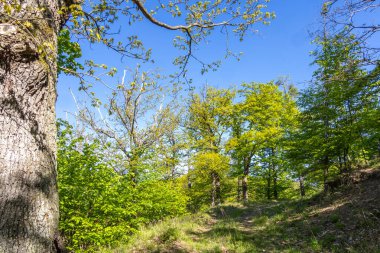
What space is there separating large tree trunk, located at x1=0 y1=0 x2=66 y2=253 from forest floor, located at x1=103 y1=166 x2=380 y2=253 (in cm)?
536

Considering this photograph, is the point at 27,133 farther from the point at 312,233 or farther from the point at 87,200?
the point at 312,233

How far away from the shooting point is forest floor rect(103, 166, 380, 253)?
6512mm

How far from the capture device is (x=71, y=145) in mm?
7855

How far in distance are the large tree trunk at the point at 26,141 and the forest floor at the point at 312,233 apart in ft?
17.6

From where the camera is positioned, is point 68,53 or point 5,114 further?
point 68,53

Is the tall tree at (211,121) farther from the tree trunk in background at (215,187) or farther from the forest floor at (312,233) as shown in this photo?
the forest floor at (312,233)

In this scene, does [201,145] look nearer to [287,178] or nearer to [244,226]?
[287,178]

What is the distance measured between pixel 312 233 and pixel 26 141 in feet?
24.9

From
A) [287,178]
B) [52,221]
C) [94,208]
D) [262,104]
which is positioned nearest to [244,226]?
[94,208]

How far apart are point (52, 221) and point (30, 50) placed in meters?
1.52

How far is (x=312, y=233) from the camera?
719 centimetres

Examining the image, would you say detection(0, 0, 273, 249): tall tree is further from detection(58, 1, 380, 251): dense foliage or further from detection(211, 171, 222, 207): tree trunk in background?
detection(211, 171, 222, 207): tree trunk in background

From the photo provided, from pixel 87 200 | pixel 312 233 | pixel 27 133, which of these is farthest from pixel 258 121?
pixel 27 133

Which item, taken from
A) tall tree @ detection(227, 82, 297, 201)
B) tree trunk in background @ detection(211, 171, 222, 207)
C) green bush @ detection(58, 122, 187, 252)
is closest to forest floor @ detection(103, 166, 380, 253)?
green bush @ detection(58, 122, 187, 252)
